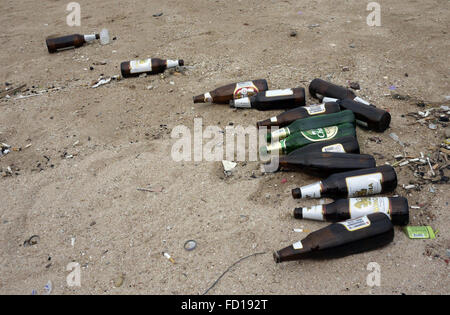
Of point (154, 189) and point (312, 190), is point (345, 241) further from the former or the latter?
point (154, 189)

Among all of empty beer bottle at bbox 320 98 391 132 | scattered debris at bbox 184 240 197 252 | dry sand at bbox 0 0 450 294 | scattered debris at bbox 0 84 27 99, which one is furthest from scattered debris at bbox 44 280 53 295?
scattered debris at bbox 0 84 27 99

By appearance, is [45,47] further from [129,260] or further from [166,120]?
[129,260]

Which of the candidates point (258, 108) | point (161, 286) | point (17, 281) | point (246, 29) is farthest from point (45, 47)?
point (161, 286)

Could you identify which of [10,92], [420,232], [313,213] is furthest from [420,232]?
[10,92]

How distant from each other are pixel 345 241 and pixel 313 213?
1.01 feet

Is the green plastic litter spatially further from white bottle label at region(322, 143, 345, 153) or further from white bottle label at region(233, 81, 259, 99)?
white bottle label at region(233, 81, 259, 99)

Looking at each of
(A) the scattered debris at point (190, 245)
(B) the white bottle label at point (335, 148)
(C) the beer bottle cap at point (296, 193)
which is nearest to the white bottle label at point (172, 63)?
(B) the white bottle label at point (335, 148)

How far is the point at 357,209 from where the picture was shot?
7.98 ft

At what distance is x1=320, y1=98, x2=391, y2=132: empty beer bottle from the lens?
3258mm

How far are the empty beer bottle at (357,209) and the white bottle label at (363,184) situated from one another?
0.10 metres

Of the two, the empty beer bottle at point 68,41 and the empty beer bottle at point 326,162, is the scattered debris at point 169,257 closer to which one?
A: the empty beer bottle at point 326,162

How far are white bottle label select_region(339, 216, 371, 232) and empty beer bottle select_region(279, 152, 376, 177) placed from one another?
52 cm

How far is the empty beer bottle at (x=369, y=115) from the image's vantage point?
326cm
